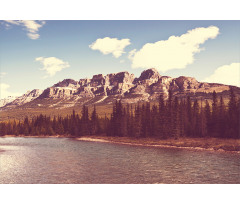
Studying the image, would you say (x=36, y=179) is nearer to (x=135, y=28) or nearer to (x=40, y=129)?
(x=135, y=28)

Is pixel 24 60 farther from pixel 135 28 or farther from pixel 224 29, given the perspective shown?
pixel 224 29

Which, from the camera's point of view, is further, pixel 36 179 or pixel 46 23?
pixel 46 23

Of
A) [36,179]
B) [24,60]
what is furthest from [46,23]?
[36,179]

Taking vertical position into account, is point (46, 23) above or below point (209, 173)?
above

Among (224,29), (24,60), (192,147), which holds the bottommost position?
(192,147)

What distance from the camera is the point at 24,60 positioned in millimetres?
28625

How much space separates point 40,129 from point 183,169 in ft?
359

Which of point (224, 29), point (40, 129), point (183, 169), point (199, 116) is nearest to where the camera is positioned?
point (224, 29)
